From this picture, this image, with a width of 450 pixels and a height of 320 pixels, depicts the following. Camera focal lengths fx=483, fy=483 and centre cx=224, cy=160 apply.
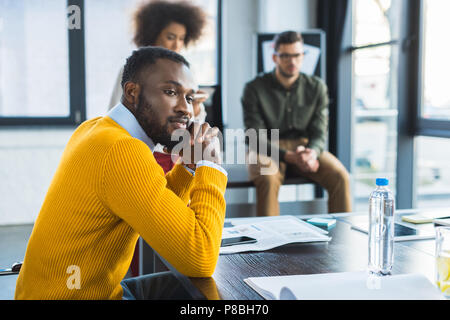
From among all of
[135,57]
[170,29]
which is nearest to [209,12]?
[170,29]

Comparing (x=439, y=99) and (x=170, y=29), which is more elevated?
(x=170, y=29)

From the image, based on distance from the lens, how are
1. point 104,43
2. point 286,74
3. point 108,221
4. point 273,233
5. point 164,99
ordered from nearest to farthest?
point 108,221 < point 164,99 < point 273,233 < point 286,74 < point 104,43

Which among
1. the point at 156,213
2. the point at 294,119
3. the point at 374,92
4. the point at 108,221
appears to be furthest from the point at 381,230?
the point at 374,92

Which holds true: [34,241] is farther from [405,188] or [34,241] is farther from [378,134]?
[378,134]

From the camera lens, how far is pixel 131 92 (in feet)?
4.17

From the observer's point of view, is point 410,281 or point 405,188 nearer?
point 410,281

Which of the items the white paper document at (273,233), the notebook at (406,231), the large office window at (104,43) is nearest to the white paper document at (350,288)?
the white paper document at (273,233)

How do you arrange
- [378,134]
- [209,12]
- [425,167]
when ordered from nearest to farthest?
1. [425,167]
2. [378,134]
3. [209,12]

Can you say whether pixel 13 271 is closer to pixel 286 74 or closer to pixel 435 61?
pixel 286 74

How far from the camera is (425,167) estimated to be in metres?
3.82

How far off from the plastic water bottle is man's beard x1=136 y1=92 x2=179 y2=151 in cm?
55

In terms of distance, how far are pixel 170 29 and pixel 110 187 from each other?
236cm

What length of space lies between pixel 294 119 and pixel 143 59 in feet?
7.85

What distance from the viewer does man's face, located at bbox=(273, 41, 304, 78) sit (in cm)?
343
